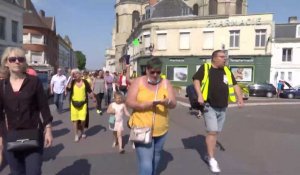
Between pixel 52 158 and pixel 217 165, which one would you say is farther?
pixel 52 158

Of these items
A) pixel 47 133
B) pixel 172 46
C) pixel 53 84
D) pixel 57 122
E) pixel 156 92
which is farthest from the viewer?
pixel 172 46

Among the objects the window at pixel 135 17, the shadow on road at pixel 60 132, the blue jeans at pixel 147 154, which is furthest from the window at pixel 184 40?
the blue jeans at pixel 147 154

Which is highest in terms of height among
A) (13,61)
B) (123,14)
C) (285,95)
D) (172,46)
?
(123,14)

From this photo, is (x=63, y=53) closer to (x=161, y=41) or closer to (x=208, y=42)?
(x=161, y=41)

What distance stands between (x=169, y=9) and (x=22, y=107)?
39.8 meters

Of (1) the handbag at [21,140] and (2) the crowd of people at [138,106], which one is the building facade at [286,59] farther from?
(1) the handbag at [21,140]

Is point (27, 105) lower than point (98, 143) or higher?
higher

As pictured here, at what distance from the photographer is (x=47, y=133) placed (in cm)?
333

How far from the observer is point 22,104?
308cm

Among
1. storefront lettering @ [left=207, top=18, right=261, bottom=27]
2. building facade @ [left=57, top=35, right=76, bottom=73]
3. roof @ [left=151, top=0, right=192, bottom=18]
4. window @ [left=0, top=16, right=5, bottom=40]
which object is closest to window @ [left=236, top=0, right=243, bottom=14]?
roof @ [left=151, top=0, right=192, bottom=18]

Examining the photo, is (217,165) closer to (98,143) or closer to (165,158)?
(165,158)

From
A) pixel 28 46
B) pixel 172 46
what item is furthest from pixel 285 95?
pixel 28 46

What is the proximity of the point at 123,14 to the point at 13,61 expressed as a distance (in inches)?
2231

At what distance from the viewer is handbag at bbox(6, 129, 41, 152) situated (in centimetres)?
306
